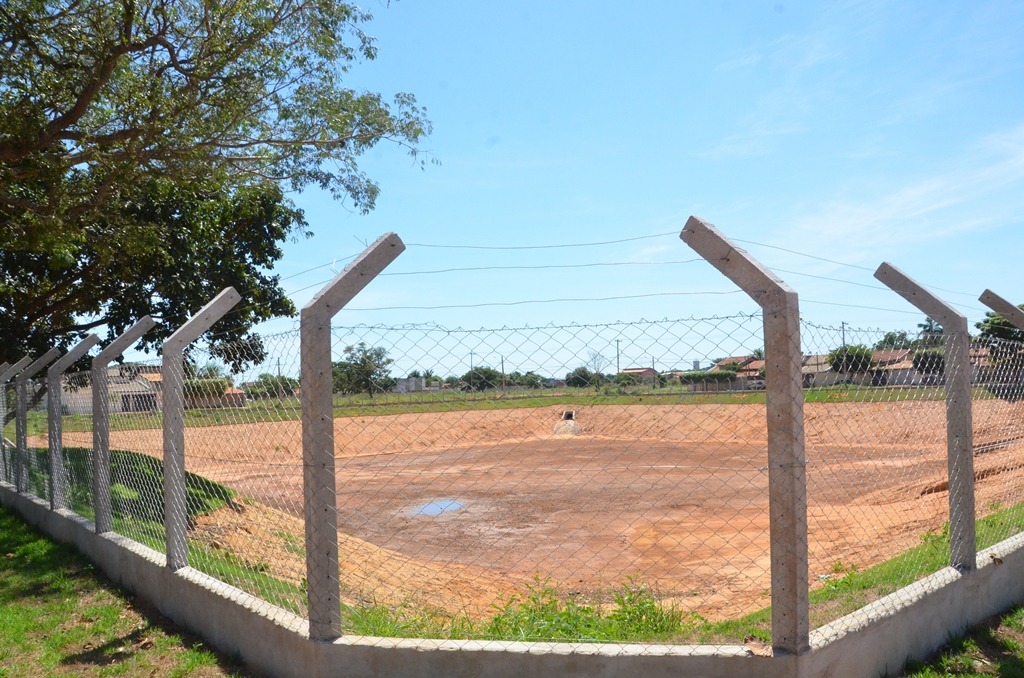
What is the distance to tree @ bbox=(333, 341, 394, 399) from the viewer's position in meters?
4.02

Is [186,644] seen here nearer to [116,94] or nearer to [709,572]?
[709,572]

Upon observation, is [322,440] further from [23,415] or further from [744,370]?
[23,415]

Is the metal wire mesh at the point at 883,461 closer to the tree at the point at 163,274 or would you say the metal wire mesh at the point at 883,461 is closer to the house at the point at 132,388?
the house at the point at 132,388

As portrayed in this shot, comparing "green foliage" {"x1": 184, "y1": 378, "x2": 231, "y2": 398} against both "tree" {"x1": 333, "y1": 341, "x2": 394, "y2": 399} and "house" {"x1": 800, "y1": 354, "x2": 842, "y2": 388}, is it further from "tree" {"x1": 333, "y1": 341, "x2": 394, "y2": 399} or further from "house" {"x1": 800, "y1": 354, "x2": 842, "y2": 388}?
"house" {"x1": 800, "y1": 354, "x2": 842, "y2": 388}

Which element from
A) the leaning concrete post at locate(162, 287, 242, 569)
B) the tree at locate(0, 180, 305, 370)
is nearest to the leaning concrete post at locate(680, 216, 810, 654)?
the leaning concrete post at locate(162, 287, 242, 569)

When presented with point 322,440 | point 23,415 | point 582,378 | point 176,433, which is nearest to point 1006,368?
point 582,378

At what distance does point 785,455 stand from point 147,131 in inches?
329

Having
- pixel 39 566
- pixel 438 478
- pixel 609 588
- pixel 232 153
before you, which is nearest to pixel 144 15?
pixel 232 153

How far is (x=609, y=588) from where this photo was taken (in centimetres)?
852

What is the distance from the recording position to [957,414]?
4.85m

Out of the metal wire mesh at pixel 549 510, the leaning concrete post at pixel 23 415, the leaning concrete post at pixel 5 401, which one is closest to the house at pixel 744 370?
the metal wire mesh at pixel 549 510

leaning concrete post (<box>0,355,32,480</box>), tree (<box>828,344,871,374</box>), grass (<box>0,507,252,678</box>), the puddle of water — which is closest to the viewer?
tree (<box>828,344,871,374</box>)

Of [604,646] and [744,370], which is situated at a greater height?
[744,370]

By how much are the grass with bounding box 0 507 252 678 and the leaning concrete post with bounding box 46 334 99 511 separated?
77 centimetres
